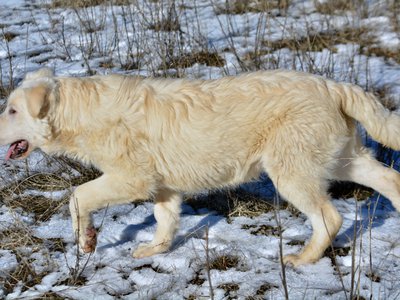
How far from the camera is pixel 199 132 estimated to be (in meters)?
4.21

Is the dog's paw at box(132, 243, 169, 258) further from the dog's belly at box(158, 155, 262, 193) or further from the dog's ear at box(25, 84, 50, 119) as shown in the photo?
the dog's ear at box(25, 84, 50, 119)

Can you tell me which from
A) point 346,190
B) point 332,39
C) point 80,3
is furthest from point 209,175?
point 80,3

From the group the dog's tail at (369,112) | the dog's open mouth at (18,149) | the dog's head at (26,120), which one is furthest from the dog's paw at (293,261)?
the dog's open mouth at (18,149)

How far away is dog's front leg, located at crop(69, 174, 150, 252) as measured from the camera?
4199mm

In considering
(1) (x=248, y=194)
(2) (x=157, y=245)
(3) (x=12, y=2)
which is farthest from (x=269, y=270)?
(3) (x=12, y=2)

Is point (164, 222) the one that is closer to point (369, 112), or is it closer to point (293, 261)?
point (293, 261)

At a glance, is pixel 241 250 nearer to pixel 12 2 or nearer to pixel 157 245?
pixel 157 245

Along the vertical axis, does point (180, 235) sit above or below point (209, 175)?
below

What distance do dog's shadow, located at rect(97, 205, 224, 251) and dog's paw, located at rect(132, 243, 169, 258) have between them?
12 cm

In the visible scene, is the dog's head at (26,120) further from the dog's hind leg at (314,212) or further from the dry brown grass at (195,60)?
the dry brown grass at (195,60)

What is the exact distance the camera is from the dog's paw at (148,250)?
4359 mm

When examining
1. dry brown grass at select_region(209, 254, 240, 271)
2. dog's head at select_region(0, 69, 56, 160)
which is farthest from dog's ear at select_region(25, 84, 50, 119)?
dry brown grass at select_region(209, 254, 240, 271)

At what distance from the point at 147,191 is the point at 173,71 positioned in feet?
9.27

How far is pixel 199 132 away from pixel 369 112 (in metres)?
1.17
